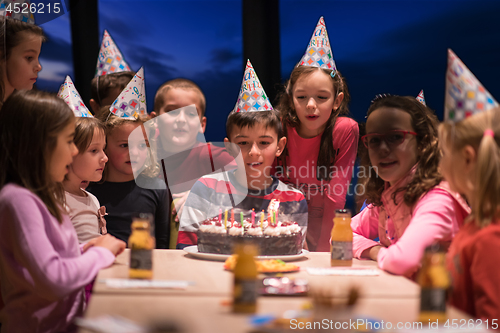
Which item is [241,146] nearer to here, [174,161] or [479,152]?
[174,161]

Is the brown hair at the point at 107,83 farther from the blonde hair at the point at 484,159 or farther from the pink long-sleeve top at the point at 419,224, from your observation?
the blonde hair at the point at 484,159

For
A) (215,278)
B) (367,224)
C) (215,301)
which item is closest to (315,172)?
(367,224)

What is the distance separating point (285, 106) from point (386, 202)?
1.26 meters

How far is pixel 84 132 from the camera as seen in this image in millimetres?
2496

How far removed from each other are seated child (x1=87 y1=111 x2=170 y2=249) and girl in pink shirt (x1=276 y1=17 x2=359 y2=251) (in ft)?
2.83

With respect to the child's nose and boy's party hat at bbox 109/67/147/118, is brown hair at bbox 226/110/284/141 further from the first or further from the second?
boy's party hat at bbox 109/67/147/118

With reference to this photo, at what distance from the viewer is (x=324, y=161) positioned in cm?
293

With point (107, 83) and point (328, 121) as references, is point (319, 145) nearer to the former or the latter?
point (328, 121)

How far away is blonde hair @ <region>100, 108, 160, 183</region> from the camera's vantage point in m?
2.95

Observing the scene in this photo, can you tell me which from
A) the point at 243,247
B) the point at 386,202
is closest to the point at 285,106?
the point at 386,202

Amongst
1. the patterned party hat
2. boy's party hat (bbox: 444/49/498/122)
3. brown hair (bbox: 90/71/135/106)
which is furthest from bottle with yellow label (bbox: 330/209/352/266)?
brown hair (bbox: 90/71/135/106)

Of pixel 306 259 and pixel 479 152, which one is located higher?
pixel 479 152

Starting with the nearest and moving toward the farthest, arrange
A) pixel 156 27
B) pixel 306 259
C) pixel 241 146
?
pixel 306 259 < pixel 241 146 < pixel 156 27

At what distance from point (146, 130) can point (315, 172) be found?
122 cm
